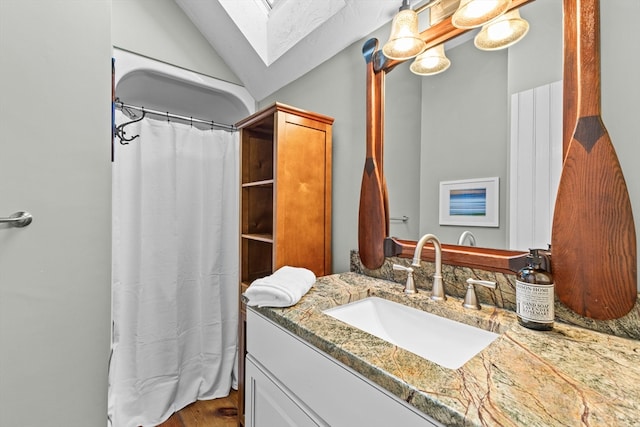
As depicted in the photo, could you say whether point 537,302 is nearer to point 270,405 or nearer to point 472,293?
point 472,293

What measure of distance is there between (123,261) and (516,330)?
1.80m

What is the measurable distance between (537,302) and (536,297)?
13mm

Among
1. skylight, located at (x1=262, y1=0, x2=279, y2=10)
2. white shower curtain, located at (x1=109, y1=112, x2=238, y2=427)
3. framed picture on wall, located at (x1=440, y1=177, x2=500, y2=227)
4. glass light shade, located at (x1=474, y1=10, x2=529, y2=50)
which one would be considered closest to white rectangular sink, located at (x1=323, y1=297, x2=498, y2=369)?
framed picture on wall, located at (x1=440, y1=177, x2=500, y2=227)

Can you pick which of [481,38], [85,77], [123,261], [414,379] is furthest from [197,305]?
[481,38]

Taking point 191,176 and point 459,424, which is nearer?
point 459,424

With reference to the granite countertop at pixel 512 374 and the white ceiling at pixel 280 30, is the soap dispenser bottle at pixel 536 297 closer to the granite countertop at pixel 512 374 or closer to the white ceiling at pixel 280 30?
the granite countertop at pixel 512 374

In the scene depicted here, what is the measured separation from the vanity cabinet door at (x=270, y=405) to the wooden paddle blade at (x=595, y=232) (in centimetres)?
70

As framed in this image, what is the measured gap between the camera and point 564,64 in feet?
2.41

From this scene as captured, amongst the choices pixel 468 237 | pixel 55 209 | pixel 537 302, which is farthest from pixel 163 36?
pixel 537 302

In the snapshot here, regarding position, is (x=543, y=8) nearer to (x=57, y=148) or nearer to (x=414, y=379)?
(x=414, y=379)

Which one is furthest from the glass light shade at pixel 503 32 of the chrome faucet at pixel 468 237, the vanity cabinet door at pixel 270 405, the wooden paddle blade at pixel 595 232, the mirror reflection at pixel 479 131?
the vanity cabinet door at pixel 270 405

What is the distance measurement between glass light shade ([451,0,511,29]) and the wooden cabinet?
0.68 meters

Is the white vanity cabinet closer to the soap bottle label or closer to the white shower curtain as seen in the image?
the soap bottle label

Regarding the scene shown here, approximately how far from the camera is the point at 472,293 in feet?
2.77
